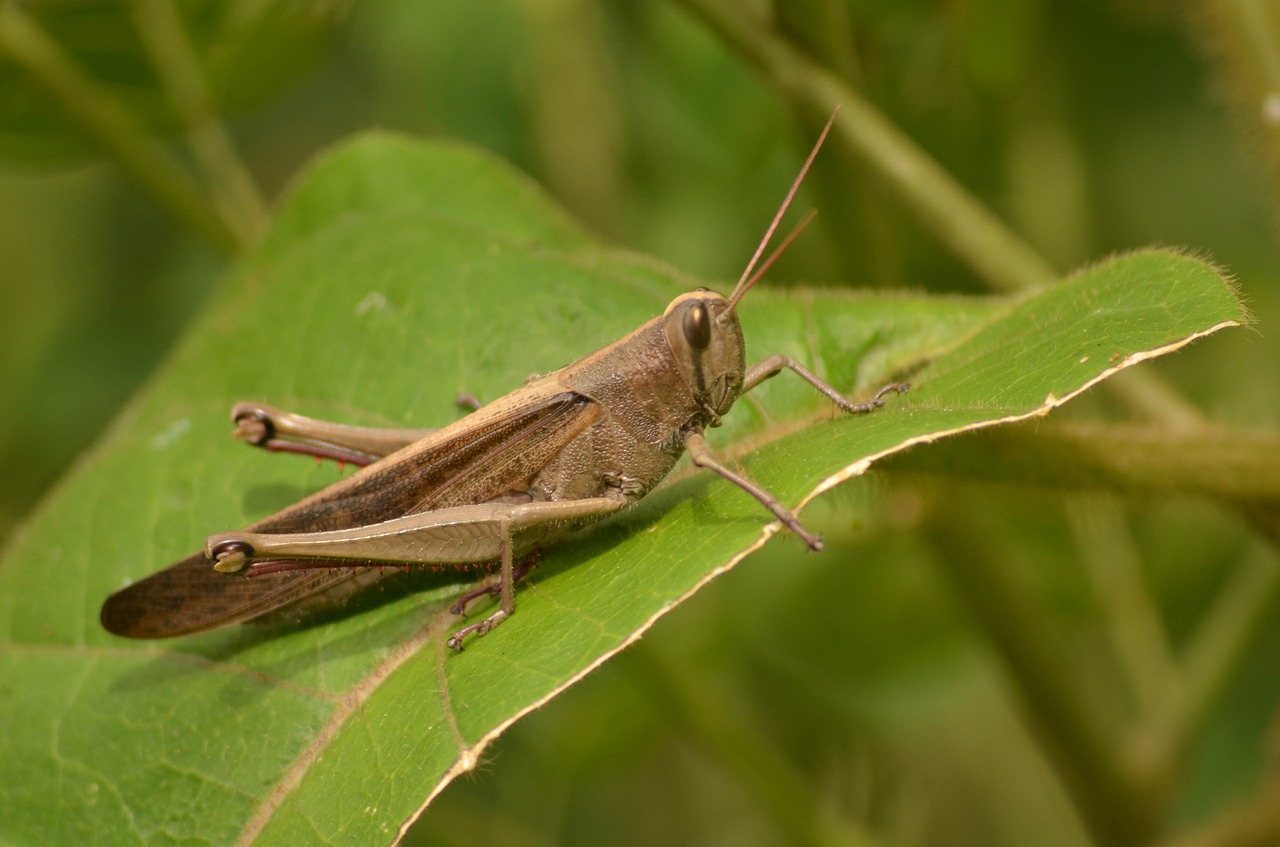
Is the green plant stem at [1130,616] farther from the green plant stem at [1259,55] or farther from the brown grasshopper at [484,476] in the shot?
the brown grasshopper at [484,476]

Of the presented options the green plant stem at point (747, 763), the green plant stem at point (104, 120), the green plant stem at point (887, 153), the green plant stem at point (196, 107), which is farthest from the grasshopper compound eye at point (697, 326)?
the green plant stem at point (104, 120)

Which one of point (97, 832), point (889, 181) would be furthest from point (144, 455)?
point (889, 181)

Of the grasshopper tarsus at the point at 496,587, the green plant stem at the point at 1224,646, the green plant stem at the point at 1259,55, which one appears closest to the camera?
the grasshopper tarsus at the point at 496,587

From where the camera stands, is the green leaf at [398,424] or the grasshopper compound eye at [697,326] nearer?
the green leaf at [398,424]

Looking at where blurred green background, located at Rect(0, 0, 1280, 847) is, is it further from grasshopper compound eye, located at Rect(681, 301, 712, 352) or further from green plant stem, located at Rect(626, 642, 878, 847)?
grasshopper compound eye, located at Rect(681, 301, 712, 352)

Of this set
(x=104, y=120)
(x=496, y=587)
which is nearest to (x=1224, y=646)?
(x=496, y=587)

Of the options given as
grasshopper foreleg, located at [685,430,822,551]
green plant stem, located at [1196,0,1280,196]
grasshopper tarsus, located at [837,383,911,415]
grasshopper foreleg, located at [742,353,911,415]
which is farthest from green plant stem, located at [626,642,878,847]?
green plant stem, located at [1196,0,1280,196]
